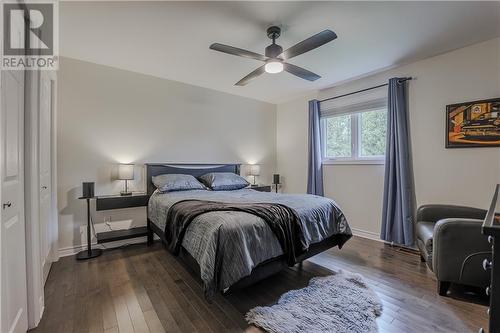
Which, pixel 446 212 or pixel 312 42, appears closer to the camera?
pixel 312 42

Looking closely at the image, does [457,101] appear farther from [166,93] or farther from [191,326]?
[166,93]

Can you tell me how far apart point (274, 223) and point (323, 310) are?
76 centimetres

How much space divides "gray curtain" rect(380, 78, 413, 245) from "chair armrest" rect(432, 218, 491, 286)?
1100 millimetres

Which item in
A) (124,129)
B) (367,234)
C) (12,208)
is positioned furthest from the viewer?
→ (367,234)

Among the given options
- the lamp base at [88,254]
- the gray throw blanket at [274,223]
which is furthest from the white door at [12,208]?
the lamp base at [88,254]

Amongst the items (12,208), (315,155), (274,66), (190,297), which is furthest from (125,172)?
(315,155)

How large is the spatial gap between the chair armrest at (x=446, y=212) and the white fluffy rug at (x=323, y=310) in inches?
50.5

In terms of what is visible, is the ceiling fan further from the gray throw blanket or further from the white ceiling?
the gray throw blanket

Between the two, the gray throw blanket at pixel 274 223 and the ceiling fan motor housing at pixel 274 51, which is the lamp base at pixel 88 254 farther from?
the ceiling fan motor housing at pixel 274 51

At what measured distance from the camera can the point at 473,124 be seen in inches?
105

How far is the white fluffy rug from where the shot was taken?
5.40ft

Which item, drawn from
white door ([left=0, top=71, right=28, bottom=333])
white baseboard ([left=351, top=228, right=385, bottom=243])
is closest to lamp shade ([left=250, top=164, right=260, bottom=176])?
white baseboard ([left=351, top=228, right=385, bottom=243])

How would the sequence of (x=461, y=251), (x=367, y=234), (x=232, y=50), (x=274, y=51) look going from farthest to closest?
(x=367, y=234) → (x=274, y=51) → (x=232, y=50) → (x=461, y=251)

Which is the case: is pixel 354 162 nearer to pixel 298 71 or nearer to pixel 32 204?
pixel 298 71
